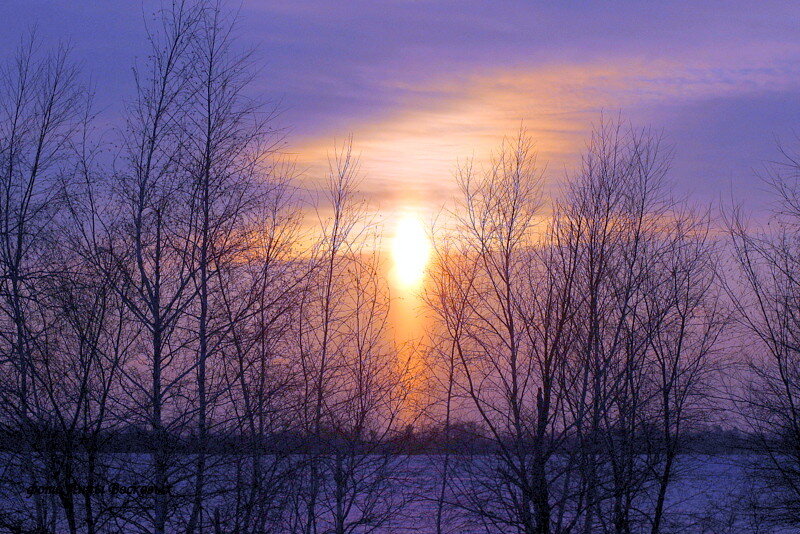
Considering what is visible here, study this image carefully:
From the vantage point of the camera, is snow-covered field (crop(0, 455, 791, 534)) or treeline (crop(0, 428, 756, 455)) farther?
snow-covered field (crop(0, 455, 791, 534))

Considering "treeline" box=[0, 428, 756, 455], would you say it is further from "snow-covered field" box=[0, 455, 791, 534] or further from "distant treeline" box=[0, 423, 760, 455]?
"snow-covered field" box=[0, 455, 791, 534]

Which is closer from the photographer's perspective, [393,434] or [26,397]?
[26,397]

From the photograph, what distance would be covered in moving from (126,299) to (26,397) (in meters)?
3.21

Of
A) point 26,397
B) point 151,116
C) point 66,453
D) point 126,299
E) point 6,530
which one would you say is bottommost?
point 6,530

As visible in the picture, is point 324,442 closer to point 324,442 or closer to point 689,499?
point 324,442

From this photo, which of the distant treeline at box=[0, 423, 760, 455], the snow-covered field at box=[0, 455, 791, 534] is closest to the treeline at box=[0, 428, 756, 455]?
the distant treeline at box=[0, 423, 760, 455]

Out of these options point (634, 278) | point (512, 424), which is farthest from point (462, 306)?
point (634, 278)

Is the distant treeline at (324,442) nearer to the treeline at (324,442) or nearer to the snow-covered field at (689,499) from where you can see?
the treeline at (324,442)

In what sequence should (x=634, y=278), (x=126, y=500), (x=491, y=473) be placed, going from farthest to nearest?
(x=634, y=278) → (x=491, y=473) → (x=126, y=500)

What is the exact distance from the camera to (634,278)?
16812 mm

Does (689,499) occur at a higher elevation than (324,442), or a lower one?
lower

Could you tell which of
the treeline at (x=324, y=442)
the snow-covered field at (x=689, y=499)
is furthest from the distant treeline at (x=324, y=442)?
the snow-covered field at (x=689, y=499)

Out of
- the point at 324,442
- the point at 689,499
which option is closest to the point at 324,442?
the point at 324,442

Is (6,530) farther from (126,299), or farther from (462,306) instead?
(462,306)
